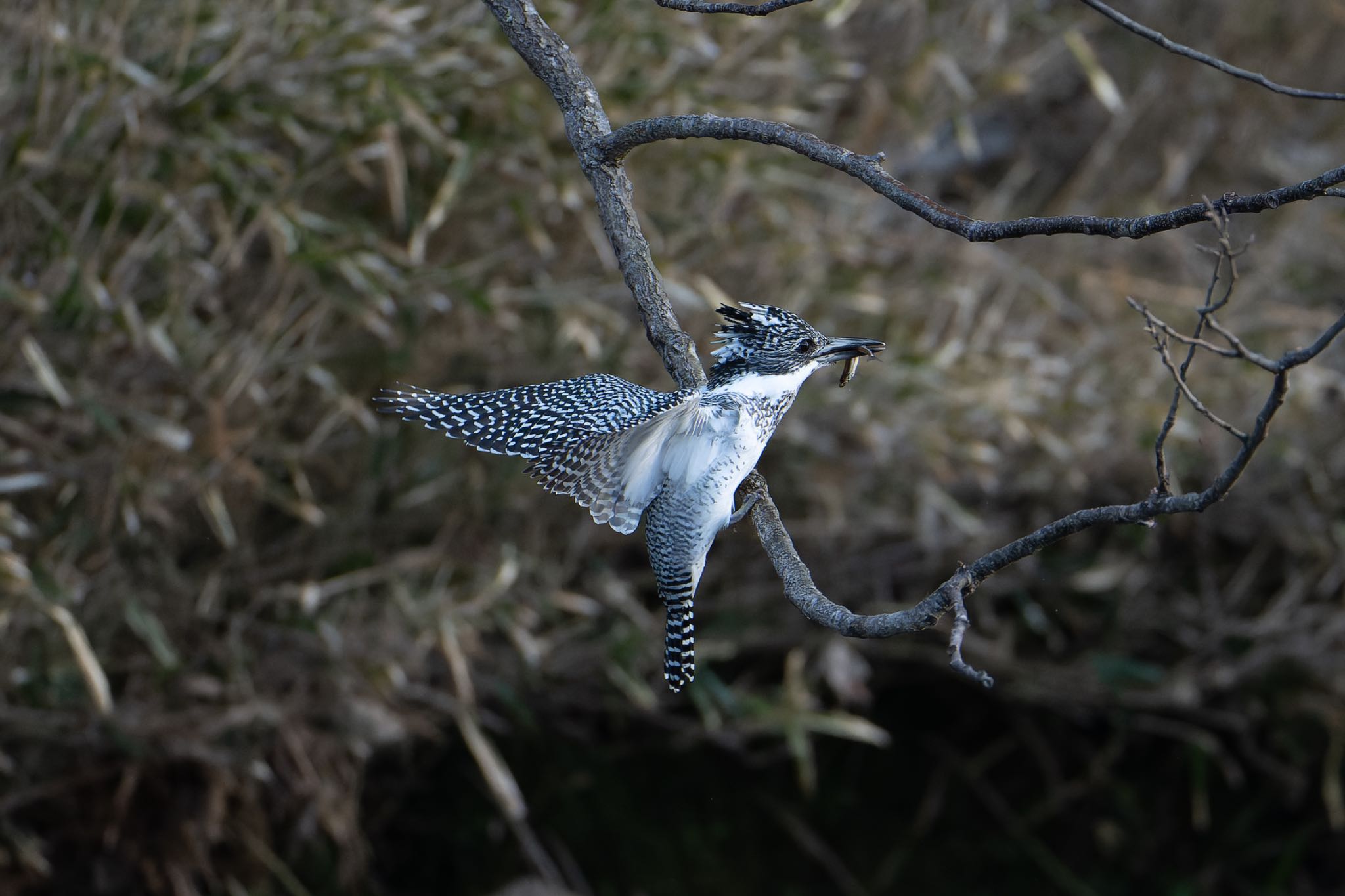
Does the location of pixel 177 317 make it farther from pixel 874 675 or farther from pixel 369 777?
pixel 874 675

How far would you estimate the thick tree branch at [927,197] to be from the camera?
1126 mm

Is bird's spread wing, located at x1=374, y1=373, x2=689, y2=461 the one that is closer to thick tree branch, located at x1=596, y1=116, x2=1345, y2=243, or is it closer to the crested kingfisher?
the crested kingfisher

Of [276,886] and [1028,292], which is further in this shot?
[1028,292]

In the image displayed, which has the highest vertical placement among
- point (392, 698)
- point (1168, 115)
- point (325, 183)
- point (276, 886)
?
point (1168, 115)

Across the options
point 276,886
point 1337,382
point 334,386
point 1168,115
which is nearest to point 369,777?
point 276,886

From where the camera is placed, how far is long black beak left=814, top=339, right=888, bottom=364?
1941 millimetres

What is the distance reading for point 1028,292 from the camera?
3.87 metres

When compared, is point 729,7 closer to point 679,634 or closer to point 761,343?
point 761,343

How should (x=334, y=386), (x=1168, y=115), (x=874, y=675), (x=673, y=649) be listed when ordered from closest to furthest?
(x=673, y=649), (x=334, y=386), (x=874, y=675), (x=1168, y=115)

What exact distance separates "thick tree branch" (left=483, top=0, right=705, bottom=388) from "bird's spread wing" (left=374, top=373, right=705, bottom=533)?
0.09m

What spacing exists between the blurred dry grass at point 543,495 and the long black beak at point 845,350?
0.99 meters

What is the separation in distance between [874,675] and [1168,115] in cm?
235

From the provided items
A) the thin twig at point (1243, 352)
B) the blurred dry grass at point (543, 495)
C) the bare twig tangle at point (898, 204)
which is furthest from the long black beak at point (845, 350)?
the blurred dry grass at point (543, 495)

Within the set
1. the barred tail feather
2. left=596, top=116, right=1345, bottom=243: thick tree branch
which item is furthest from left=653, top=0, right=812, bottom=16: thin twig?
the barred tail feather
